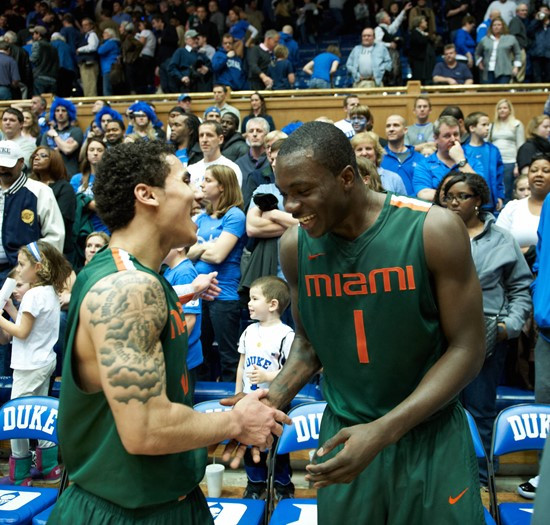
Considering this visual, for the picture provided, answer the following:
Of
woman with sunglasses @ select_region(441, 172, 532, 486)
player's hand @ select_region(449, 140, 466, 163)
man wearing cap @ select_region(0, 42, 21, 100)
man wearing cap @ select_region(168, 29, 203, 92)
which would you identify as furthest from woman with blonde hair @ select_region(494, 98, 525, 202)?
man wearing cap @ select_region(0, 42, 21, 100)

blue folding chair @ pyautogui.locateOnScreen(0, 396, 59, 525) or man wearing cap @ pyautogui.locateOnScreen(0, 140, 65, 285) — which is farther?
man wearing cap @ pyautogui.locateOnScreen(0, 140, 65, 285)

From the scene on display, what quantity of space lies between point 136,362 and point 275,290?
2.77m

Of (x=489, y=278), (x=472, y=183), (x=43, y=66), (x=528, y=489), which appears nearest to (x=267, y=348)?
(x=489, y=278)

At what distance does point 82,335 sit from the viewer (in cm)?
198

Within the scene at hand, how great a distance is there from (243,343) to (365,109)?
3.21 meters

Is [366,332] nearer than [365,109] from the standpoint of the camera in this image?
Yes

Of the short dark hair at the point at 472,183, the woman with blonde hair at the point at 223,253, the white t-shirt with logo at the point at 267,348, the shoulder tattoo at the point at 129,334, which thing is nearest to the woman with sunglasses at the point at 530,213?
the short dark hair at the point at 472,183

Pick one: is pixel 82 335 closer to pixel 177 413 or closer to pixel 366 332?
pixel 177 413

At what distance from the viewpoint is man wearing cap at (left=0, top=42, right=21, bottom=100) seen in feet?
40.1

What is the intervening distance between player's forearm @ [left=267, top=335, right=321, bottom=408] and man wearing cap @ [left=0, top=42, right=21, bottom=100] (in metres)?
11.1

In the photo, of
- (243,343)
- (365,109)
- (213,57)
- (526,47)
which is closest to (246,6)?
(213,57)

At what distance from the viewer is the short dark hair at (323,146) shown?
2125 mm

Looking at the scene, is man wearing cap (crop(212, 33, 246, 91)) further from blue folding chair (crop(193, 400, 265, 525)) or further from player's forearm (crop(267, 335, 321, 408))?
player's forearm (crop(267, 335, 321, 408))

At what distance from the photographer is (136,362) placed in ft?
6.10
